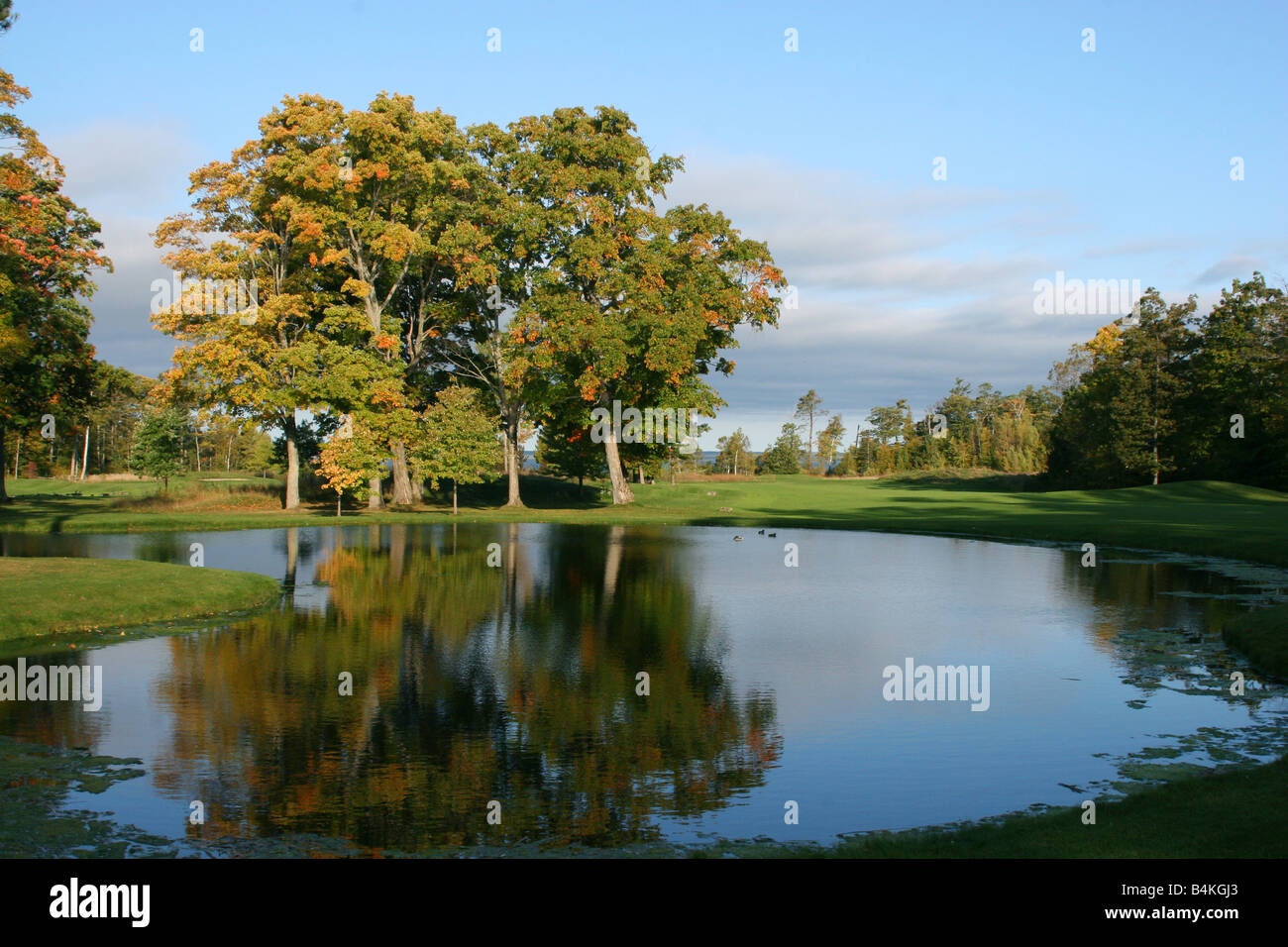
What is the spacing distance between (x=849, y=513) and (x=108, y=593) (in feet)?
130

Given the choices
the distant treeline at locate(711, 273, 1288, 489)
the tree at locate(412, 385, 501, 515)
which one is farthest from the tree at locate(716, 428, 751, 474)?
the tree at locate(412, 385, 501, 515)

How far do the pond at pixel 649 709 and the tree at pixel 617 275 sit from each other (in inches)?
991

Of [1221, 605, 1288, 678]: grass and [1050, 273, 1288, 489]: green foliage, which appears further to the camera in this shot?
[1050, 273, 1288, 489]: green foliage

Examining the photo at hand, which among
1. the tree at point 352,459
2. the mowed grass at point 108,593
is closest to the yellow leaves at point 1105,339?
the tree at point 352,459

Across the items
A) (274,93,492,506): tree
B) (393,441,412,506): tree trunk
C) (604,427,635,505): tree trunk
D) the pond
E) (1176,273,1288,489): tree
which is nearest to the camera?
the pond

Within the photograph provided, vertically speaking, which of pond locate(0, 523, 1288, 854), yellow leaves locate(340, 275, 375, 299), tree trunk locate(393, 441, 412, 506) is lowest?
pond locate(0, 523, 1288, 854)

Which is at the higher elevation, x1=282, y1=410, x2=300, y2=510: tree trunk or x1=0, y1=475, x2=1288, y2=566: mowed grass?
x1=282, y1=410, x2=300, y2=510: tree trunk

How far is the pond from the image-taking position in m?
9.47

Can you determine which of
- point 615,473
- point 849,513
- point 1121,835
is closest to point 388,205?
point 615,473

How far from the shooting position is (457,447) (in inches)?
1939

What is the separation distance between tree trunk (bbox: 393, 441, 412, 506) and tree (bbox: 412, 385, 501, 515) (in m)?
3.11

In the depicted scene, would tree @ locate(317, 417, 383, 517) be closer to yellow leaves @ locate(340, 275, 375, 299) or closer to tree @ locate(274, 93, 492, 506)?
tree @ locate(274, 93, 492, 506)

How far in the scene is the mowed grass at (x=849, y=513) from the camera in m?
38.3

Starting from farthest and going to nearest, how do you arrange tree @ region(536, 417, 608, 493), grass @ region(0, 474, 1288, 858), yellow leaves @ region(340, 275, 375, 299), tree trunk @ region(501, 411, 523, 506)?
1. tree @ region(536, 417, 608, 493)
2. tree trunk @ region(501, 411, 523, 506)
3. yellow leaves @ region(340, 275, 375, 299)
4. grass @ region(0, 474, 1288, 858)
